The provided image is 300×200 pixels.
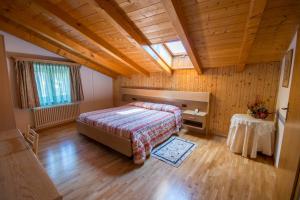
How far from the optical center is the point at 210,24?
6.76 feet

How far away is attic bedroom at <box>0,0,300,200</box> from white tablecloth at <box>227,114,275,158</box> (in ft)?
0.06

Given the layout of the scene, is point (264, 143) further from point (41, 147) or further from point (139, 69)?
point (41, 147)

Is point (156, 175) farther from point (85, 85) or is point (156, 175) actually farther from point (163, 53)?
point (85, 85)

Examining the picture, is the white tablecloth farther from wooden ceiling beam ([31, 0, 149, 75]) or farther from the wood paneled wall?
wooden ceiling beam ([31, 0, 149, 75])

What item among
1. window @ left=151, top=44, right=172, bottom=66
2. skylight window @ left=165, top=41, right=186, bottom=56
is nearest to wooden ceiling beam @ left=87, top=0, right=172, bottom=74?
window @ left=151, top=44, right=172, bottom=66

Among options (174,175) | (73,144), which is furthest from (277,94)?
(73,144)

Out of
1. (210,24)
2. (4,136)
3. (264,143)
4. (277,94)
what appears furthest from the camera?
(277,94)

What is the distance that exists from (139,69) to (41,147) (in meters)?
2.96

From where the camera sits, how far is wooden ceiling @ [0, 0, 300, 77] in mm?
Answer: 1757

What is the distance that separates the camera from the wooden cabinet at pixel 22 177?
0.80 metres

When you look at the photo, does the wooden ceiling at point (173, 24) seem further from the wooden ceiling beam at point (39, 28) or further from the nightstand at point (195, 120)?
the nightstand at point (195, 120)

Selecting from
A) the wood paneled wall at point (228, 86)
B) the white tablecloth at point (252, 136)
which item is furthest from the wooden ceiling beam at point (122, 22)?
the white tablecloth at point (252, 136)

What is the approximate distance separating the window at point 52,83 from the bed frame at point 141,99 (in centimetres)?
125

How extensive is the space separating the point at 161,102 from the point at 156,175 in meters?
2.50
